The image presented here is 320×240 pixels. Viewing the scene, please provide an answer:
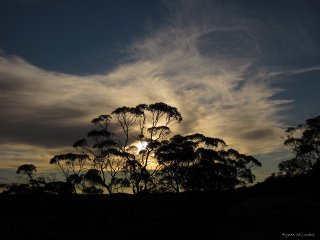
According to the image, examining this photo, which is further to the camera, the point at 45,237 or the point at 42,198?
the point at 42,198

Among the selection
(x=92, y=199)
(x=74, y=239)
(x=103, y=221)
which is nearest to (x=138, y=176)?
(x=92, y=199)

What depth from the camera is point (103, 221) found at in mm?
39188

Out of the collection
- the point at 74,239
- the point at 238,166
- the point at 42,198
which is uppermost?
the point at 238,166

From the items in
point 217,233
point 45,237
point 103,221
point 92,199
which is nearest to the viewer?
point 217,233

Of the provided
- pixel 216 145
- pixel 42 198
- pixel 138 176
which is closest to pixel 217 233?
pixel 138 176

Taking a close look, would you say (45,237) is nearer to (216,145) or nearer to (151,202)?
(151,202)

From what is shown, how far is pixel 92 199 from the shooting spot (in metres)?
57.2

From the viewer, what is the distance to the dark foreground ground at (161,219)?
25.5 meters

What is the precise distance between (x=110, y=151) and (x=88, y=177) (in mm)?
5518

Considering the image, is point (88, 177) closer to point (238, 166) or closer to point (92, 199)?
point (92, 199)

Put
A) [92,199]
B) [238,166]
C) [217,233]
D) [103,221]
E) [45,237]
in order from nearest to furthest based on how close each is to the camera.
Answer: [217,233] → [45,237] → [103,221] → [92,199] → [238,166]

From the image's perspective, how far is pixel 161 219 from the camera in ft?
126

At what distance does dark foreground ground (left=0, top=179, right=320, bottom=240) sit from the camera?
2550 centimetres

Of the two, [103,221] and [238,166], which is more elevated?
[238,166]
